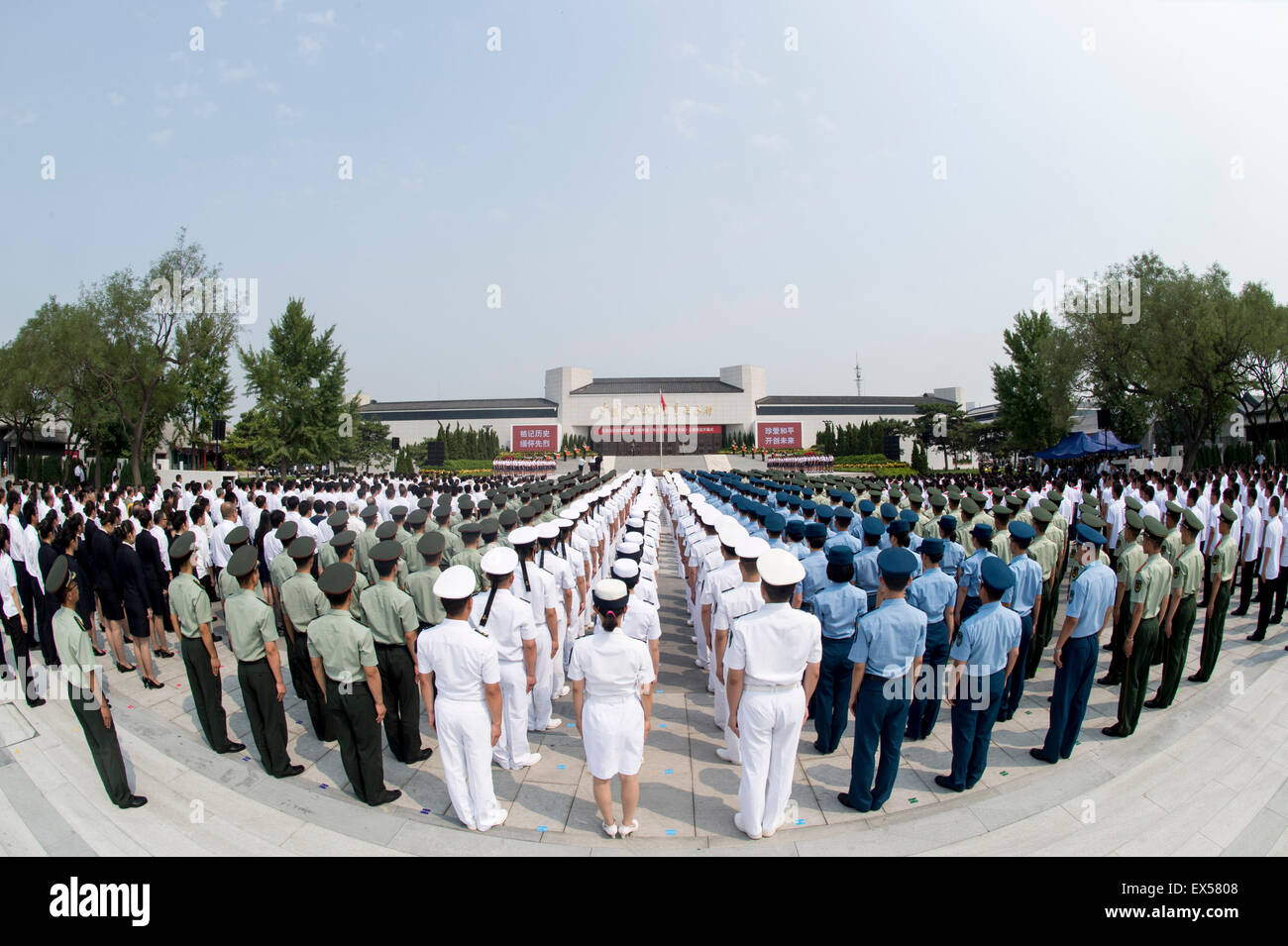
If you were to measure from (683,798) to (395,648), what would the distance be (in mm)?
2175

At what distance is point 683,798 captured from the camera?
4.13 meters

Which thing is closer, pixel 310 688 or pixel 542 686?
pixel 310 688

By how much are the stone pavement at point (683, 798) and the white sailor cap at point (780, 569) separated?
5.03ft

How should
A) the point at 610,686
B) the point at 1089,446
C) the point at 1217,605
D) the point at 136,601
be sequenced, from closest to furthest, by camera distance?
the point at 610,686 → the point at 1217,605 → the point at 136,601 → the point at 1089,446

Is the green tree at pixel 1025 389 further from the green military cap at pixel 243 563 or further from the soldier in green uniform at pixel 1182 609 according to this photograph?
the green military cap at pixel 243 563

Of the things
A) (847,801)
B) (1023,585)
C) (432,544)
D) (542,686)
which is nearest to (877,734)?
(847,801)

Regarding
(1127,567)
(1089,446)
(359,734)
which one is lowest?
(359,734)

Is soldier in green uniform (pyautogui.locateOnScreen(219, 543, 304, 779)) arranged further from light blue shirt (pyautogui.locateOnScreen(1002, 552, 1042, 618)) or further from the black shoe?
light blue shirt (pyautogui.locateOnScreen(1002, 552, 1042, 618))

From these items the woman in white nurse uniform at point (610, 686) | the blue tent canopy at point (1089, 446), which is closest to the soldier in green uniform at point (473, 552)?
the woman in white nurse uniform at point (610, 686)

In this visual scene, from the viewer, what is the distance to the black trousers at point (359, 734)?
3832mm

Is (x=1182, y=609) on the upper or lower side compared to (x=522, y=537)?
lower

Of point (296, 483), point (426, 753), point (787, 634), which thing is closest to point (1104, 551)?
point (787, 634)

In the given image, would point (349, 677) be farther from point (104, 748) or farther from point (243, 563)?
point (104, 748)

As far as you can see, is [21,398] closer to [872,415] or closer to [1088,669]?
[1088,669]
